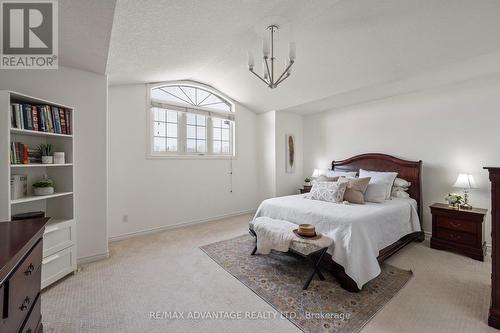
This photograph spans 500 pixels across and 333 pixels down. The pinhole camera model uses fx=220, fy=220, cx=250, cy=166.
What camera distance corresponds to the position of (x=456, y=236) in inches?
112

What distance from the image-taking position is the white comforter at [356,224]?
2.06 m

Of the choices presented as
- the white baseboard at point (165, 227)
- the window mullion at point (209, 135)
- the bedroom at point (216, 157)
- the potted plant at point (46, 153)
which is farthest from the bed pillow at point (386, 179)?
the potted plant at point (46, 153)

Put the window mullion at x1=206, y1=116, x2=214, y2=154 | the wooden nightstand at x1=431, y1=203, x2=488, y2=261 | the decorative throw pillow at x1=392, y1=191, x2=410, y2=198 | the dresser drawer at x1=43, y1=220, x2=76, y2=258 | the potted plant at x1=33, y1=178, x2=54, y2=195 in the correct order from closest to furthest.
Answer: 1. the dresser drawer at x1=43, y1=220, x2=76, y2=258
2. the potted plant at x1=33, y1=178, x2=54, y2=195
3. the wooden nightstand at x1=431, y1=203, x2=488, y2=261
4. the decorative throw pillow at x1=392, y1=191, x2=410, y2=198
5. the window mullion at x1=206, y1=116, x2=214, y2=154

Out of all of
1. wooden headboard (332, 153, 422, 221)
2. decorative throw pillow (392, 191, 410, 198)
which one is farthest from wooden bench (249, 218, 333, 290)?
wooden headboard (332, 153, 422, 221)

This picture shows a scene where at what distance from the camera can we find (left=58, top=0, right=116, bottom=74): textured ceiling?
1.59 m

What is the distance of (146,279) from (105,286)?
14.3 inches

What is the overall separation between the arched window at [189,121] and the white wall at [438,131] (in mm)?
2488

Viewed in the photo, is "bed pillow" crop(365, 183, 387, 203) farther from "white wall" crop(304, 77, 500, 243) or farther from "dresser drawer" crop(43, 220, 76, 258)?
"dresser drawer" crop(43, 220, 76, 258)

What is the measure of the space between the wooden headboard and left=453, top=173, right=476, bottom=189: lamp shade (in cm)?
47

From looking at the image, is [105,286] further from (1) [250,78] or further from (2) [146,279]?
(1) [250,78]

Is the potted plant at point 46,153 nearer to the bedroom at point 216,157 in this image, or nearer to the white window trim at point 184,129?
the bedroom at point 216,157

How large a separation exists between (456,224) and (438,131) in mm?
1377

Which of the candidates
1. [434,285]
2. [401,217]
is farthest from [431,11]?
[434,285]

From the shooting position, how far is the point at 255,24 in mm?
2369
